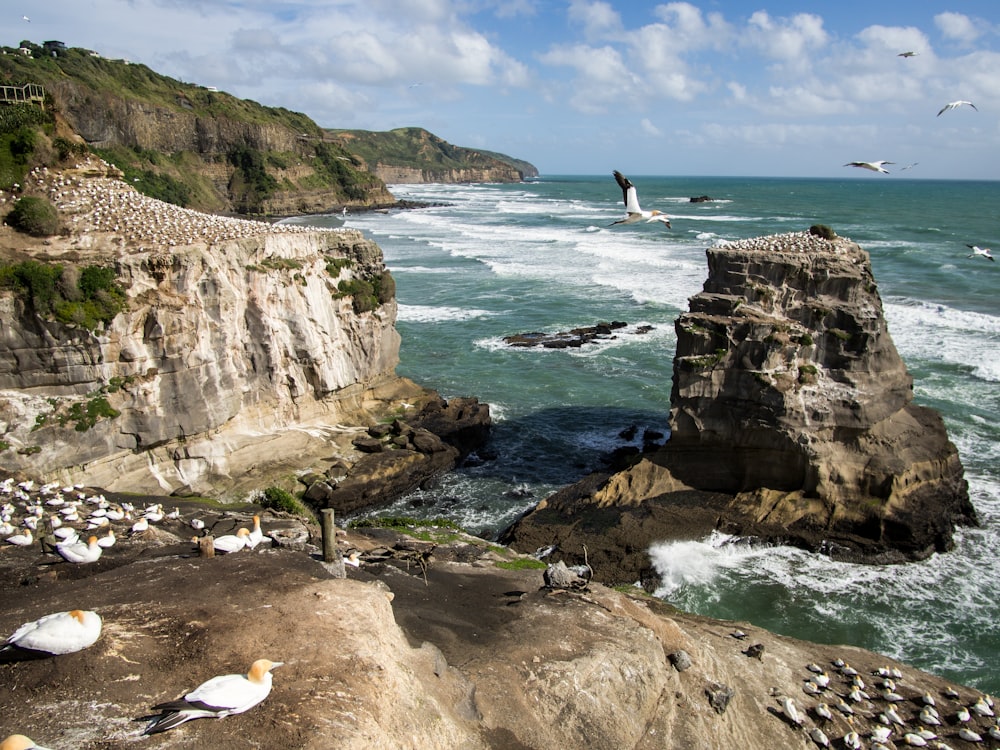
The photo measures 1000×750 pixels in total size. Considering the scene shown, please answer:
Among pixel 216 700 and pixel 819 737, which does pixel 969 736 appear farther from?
pixel 216 700

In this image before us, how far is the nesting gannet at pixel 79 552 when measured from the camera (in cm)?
1272

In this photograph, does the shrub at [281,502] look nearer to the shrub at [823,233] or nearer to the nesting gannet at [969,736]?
the nesting gannet at [969,736]

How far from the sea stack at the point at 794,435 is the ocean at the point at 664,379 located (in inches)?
39.4

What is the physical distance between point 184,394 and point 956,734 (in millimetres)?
21233

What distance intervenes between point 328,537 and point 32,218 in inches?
634

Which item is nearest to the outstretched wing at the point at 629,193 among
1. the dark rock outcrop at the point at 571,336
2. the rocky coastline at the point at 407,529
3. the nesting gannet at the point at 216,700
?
the rocky coastline at the point at 407,529

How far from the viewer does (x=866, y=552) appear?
21.2m

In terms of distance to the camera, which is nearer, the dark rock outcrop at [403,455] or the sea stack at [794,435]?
the sea stack at [794,435]

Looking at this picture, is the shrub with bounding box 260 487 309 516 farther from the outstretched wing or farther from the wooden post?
the outstretched wing

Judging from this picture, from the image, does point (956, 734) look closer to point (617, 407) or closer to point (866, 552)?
point (866, 552)

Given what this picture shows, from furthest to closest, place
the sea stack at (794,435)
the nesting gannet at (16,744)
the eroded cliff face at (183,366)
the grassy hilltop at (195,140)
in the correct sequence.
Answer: the grassy hilltop at (195,140) → the sea stack at (794,435) → the eroded cliff face at (183,366) → the nesting gannet at (16,744)

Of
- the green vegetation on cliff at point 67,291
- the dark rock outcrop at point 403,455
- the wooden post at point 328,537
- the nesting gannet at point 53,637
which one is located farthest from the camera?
the dark rock outcrop at point 403,455

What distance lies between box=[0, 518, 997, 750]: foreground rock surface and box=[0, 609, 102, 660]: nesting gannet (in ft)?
0.55

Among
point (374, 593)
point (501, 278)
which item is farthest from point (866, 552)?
point (501, 278)
